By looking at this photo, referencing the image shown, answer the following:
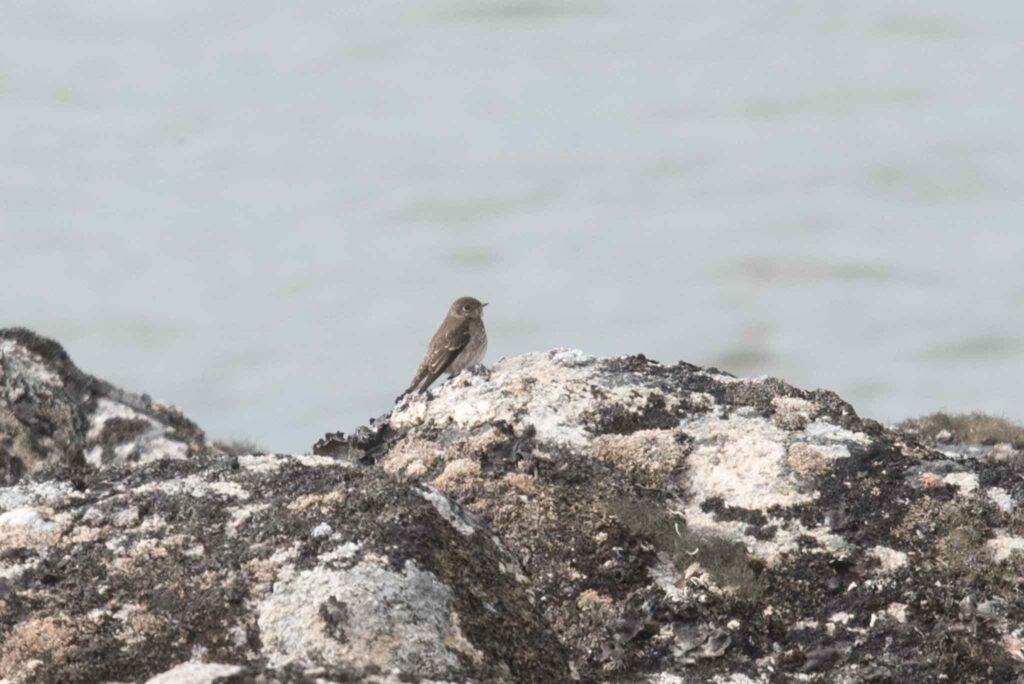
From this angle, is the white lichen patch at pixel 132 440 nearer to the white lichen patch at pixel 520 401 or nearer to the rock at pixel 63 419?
the rock at pixel 63 419

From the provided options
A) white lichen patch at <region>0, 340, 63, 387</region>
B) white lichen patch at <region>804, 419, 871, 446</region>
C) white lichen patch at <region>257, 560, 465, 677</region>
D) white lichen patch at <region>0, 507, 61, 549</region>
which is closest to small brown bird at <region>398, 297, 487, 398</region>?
white lichen patch at <region>0, 340, 63, 387</region>

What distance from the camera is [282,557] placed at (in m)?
7.20

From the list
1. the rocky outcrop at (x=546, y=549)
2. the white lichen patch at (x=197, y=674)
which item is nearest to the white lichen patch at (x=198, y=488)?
the rocky outcrop at (x=546, y=549)

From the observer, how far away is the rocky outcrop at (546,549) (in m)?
6.90

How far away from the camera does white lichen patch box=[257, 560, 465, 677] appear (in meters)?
6.71

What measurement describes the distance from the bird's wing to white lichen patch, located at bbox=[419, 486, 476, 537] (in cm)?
895

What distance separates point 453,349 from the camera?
16969 millimetres

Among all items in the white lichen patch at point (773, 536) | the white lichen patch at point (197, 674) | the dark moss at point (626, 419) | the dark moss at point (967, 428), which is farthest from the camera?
the dark moss at point (967, 428)

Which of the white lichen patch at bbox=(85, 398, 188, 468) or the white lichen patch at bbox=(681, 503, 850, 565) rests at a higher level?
the white lichen patch at bbox=(85, 398, 188, 468)

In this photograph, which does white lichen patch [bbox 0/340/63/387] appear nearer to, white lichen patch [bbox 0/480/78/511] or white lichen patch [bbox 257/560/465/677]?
white lichen patch [bbox 0/480/78/511]

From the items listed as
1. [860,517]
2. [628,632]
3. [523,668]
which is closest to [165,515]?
[523,668]

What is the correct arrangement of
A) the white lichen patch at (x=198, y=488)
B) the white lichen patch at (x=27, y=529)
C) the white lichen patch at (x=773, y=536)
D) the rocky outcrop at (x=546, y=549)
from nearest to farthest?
1. the rocky outcrop at (x=546, y=549)
2. the white lichen patch at (x=27, y=529)
3. the white lichen patch at (x=198, y=488)
4. the white lichen patch at (x=773, y=536)

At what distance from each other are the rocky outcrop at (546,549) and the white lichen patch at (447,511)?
0.05 ft

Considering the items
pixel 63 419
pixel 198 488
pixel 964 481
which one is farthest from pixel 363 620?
pixel 63 419
